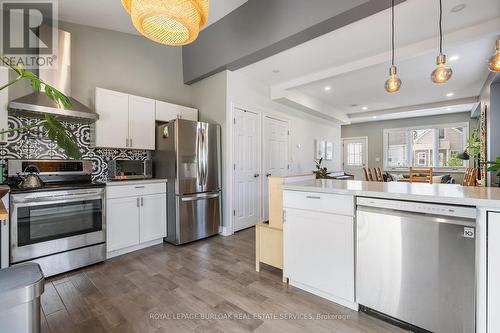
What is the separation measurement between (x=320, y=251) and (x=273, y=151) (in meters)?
3.02

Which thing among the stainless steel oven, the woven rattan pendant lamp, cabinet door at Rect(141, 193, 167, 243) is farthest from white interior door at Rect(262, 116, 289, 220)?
the woven rattan pendant lamp

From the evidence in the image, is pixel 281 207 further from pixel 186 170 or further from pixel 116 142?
pixel 116 142

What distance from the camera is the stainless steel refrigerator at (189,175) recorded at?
10.6 ft

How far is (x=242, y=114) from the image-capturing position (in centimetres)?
403

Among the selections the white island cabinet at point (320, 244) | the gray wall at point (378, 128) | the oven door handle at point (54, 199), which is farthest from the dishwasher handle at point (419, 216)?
the gray wall at point (378, 128)

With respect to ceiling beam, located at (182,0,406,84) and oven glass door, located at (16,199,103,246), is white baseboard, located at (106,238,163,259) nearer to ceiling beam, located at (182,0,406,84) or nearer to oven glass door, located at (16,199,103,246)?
oven glass door, located at (16,199,103,246)

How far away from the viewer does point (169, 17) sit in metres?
1.41

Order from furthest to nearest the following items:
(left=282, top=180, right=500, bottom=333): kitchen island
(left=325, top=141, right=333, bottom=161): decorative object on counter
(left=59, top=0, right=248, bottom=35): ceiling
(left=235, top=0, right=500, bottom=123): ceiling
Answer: (left=325, top=141, right=333, bottom=161): decorative object on counter < (left=59, top=0, right=248, bottom=35): ceiling < (left=235, top=0, right=500, bottom=123): ceiling < (left=282, top=180, right=500, bottom=333): kitchen island

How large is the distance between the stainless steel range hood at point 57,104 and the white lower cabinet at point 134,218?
3.22ft

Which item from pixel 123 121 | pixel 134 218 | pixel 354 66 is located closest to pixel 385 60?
pixel 354 66

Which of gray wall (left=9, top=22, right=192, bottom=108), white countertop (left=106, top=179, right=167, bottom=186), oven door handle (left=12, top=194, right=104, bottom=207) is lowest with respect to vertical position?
oven door handle (left=12, top=194, right=104, bottom=207)

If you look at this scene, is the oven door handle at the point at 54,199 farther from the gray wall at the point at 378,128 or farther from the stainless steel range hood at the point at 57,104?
the gray wall at the point at 378,128

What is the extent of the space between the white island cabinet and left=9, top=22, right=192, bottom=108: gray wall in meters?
3.01

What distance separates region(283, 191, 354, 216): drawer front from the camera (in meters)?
1.78
